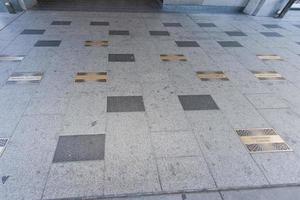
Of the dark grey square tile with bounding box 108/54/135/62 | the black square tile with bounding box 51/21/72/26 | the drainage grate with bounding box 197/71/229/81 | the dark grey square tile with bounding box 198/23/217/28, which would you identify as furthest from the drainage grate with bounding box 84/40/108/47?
the dark grey square tile with bounding box 198/23/217/28

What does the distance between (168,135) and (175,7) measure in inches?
176

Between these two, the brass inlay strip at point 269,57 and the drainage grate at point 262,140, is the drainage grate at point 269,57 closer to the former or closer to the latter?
the brass inlay strip at point 269,57

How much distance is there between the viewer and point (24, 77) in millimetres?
2557

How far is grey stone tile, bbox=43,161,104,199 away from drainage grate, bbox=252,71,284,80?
8.15 feet

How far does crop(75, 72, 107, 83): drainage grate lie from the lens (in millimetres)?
2605

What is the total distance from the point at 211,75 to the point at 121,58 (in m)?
1.31

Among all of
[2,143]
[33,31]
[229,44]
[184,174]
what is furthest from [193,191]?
[33,31]

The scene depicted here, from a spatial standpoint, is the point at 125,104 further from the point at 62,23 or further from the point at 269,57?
the point at 62,23

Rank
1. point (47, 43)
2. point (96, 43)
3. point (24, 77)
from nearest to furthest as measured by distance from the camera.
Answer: point (24, 77), point (47, 43), point (96, 43)

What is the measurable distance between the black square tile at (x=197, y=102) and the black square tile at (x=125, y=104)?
1.54ft

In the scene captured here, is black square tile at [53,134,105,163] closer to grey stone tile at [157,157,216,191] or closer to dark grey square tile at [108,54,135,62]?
grey stone tile at [157,157,216,191]

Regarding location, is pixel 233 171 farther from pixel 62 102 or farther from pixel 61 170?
pixel 62 102

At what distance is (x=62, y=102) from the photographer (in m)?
2.23

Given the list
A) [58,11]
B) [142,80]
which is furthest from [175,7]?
[142,80]
